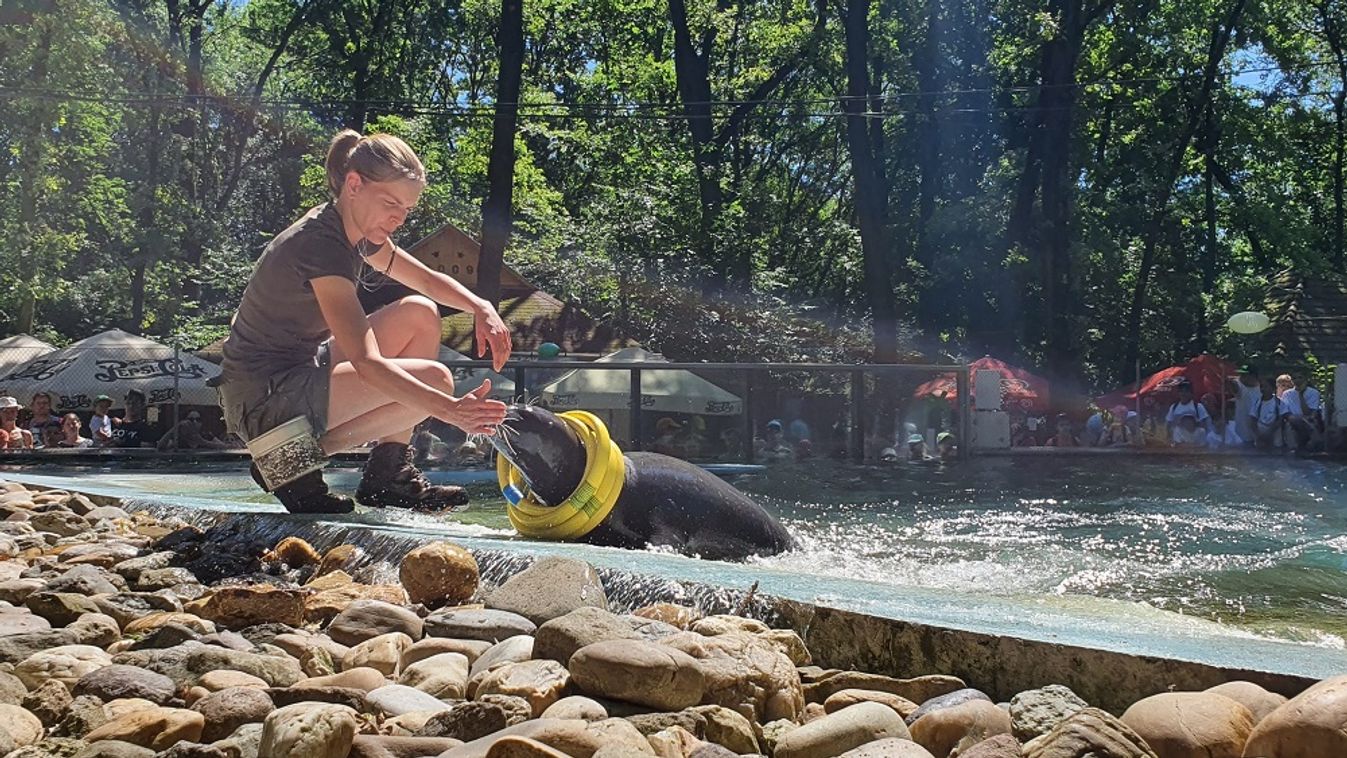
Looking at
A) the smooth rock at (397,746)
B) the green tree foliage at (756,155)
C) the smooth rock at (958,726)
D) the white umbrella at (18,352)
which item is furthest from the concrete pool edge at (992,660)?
the white umbrella at (18,352)

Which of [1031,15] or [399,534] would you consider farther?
[1031,15]

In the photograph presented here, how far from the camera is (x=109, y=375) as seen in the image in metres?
22.2

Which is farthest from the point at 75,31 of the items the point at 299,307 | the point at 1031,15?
the point at 299,307

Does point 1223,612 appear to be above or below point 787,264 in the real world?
below

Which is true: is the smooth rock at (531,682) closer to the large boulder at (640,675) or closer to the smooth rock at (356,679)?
the large boulder at (640,675)

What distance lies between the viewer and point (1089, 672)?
279 centimetres

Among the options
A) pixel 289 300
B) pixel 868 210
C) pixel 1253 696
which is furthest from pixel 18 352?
pixel 1253 696

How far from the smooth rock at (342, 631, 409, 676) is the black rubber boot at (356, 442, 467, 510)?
105 inches

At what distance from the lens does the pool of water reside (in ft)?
11.1

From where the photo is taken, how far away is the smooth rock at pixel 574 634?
3.02m

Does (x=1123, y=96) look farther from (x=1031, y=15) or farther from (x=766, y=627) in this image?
(x=766, y=627)

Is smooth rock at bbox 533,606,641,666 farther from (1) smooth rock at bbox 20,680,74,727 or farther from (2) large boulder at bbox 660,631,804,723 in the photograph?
(1) smooth rock at bbox 20,680,74,727

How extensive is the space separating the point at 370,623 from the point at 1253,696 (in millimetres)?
2229

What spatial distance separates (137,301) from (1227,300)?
2915cm
